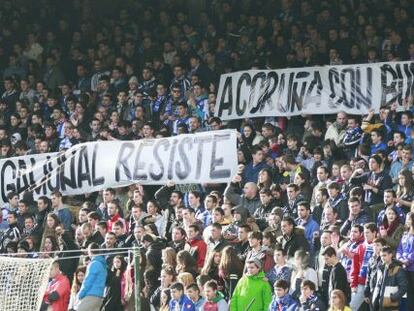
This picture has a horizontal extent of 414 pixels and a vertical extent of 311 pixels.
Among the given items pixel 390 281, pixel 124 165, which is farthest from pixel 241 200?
pixel 390 281

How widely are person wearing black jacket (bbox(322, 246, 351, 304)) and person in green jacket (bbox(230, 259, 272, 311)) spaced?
2.70 ft

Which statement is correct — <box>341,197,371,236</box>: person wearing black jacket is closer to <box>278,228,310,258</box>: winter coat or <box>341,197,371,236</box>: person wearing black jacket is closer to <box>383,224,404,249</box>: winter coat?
<box>278,228,310,258</box>: winter coat

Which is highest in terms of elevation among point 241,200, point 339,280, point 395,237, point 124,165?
point 124,165

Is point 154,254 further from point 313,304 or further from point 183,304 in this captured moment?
point 313,304

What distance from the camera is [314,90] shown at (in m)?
24.0

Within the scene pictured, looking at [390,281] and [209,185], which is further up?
[209,185]

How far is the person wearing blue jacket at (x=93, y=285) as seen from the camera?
19.4 meters

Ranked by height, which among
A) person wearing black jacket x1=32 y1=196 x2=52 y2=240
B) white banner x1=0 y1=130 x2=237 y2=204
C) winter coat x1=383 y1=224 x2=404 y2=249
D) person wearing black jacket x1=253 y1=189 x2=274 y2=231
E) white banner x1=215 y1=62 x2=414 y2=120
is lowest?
winter coat x1=383 y1=224 x2=404 y2=249

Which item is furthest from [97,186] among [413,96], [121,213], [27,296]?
[413,96]

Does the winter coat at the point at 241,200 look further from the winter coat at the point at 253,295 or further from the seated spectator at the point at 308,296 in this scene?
the seated spectator at the point at 308,296

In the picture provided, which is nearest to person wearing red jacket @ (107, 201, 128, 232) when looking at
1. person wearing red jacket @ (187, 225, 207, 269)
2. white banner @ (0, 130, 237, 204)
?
white banner @ (0, 130, 237, 204)

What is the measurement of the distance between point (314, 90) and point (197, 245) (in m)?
5.28

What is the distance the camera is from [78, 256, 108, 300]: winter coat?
19.4 meters

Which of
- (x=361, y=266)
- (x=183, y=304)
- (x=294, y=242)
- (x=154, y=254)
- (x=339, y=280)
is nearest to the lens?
(x=339, y=280)
